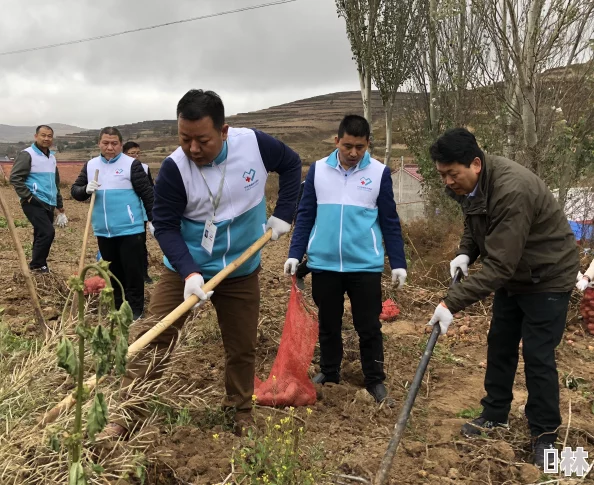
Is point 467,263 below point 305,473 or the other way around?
the other way around

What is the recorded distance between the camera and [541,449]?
2396mm

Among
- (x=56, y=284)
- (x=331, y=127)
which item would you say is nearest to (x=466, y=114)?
(x=56, y=284)

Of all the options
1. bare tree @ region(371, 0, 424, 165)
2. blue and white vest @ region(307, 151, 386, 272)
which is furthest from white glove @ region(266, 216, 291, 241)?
bare tree @ region(371, 0, 424, 165)

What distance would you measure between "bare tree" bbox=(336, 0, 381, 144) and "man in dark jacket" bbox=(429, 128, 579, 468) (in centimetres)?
964

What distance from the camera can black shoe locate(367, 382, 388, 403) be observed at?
3.01 meters

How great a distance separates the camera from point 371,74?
1219cm

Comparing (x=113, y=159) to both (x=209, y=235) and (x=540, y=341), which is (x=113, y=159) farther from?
(x=540, y=341)

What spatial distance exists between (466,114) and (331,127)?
3869 centimetres

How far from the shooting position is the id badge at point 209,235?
2389 millimetres

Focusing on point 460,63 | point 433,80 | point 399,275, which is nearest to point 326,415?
point 399,275

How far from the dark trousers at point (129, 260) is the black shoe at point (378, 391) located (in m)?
2.25

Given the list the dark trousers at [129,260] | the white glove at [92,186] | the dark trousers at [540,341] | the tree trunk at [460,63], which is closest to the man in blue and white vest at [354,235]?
the dark trousers at [540,341]

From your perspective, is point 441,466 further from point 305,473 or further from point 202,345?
point 202,345

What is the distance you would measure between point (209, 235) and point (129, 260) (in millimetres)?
2210
